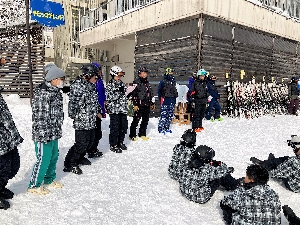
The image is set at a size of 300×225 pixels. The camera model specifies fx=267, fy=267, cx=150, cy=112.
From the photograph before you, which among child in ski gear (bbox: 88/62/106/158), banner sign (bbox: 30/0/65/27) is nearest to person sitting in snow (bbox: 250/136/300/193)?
child in ski gear (bbox: 88/62/106/158)

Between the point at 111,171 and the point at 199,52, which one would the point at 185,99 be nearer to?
the point at 199,52

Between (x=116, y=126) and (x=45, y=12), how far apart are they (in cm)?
1101

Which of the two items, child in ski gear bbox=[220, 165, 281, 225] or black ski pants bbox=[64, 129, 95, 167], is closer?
child in ski gear bbox=[220, 165, 281, 225]

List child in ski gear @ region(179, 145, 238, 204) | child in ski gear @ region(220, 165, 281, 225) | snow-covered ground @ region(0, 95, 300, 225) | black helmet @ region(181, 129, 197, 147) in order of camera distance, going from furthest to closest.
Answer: black helmet @ region(181, 129, 197, 147) → child in ski gear @ region(179, 145, 238, 204) → snow-covered ground @ region(0, 95, 300, 225) → child in ski gear @ region(220, 165, 281, 225)

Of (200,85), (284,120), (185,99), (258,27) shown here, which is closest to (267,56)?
(258,27)

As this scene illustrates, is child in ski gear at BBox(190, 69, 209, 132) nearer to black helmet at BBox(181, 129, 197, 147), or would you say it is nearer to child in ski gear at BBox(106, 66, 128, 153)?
child in ski gear at BBox(106, 66, 128, 153)

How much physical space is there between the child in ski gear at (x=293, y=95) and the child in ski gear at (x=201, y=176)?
9943 millimetres

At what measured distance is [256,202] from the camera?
119 inches

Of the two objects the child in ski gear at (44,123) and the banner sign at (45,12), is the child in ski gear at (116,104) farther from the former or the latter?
the banner sign at (45,12)

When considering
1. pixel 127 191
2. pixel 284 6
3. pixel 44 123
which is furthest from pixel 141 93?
pixel 284 6

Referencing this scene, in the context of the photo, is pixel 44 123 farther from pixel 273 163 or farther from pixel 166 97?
pixel 166 97

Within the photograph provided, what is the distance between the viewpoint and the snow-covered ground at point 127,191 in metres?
3.27

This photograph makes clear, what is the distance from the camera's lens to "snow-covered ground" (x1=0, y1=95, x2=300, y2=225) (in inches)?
129

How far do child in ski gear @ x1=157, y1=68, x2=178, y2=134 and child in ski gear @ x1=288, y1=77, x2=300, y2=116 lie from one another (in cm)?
717
